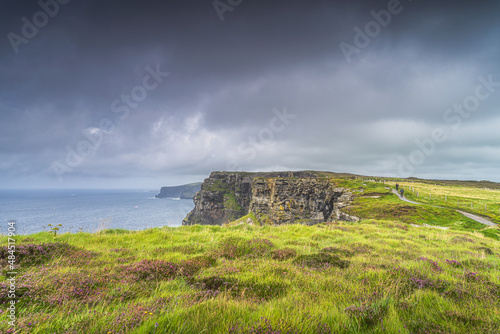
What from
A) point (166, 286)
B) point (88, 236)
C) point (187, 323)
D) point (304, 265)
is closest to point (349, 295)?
point (304, 265)

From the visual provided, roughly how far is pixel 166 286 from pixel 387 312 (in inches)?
192

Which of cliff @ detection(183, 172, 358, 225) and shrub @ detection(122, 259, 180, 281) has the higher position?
shrub @ detection(122, 259, 180, 281)

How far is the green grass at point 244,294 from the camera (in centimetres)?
320

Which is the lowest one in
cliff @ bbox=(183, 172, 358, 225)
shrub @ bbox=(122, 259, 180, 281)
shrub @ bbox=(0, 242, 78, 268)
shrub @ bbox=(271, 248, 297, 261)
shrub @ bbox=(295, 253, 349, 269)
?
cliff @ bbox=(183, 172, 358, 225)

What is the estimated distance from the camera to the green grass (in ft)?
10.5

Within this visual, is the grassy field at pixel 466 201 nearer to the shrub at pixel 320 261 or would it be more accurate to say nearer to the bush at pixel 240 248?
the shrub at pixel 320 261

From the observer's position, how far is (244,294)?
4.79m

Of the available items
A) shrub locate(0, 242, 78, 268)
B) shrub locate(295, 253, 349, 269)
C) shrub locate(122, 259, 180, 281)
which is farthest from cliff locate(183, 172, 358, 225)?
shrub locate(0, 242, 78, 268)

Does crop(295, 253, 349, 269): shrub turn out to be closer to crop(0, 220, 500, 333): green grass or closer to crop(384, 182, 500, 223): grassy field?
crop(0, 220, 500, 333): green grass

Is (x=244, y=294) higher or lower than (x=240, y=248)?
higher

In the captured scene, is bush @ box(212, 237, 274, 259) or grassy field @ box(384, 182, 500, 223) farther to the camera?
grassy field @ box(384, 182, 500, 223)

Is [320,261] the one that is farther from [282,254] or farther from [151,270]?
[151,270]

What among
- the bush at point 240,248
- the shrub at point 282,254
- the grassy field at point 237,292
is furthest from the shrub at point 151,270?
the shrub at point 282,254

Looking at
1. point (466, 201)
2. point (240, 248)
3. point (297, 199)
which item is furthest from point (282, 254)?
point (297, 199)
